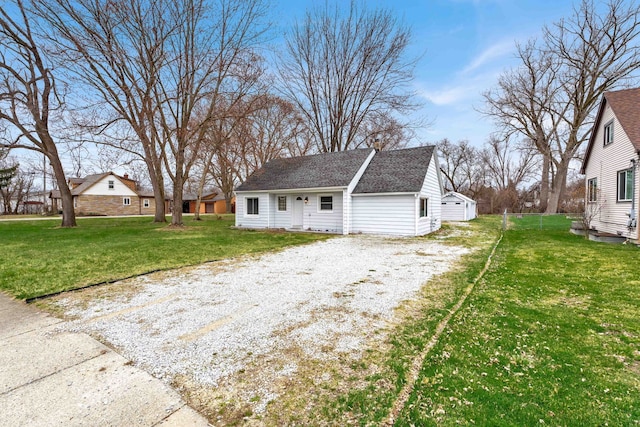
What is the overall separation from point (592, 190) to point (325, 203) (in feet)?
40.7

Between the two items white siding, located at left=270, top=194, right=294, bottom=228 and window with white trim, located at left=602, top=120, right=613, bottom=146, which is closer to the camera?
window with white trim, located at left=602, top=120, right=613, bottom=146

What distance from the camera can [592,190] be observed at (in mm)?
13359

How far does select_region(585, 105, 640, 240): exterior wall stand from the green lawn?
745cm

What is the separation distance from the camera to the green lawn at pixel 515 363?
212 centimetres

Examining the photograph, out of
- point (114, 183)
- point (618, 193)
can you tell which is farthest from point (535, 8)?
point (114, 183)

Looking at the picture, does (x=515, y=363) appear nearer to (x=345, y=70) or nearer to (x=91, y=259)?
(x=91, y=259)

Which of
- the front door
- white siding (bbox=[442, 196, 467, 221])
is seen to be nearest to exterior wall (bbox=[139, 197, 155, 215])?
the front door

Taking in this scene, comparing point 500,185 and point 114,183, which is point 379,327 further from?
point 500,185

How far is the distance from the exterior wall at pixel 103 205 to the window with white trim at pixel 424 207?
37.8 metres

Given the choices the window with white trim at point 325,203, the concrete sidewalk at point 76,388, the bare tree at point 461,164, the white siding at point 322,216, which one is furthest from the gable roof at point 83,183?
the bare tree at point 461,164

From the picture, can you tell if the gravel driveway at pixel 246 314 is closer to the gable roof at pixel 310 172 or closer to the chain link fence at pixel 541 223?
the gable roof at pixel 310 172

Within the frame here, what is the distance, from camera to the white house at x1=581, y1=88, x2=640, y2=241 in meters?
9.75

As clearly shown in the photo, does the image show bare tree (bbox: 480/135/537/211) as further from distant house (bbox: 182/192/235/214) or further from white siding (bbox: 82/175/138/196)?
white siding (bbox: 82/175/138/196)

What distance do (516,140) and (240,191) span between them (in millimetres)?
28290
